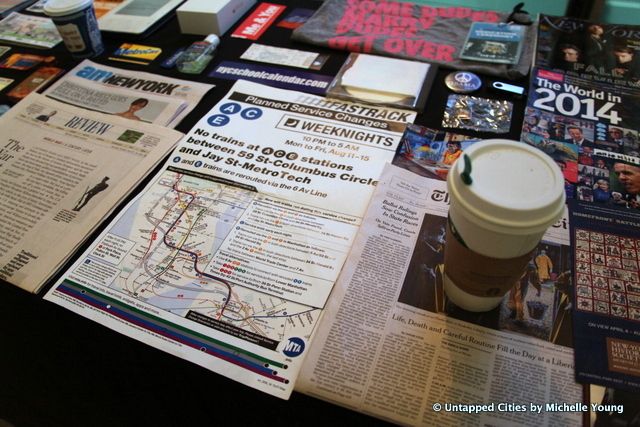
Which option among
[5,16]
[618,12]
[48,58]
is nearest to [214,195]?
[48,58]

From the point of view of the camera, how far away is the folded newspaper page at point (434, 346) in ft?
1.27

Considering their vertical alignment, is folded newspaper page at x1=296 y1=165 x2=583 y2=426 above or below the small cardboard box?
below

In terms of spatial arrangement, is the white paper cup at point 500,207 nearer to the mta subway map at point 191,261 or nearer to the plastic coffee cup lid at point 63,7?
the mta subway map at point 191,261

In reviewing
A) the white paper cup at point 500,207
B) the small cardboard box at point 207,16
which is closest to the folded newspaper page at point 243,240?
the white paper cup at point 500,207

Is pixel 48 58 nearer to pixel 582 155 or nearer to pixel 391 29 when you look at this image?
pixel 391 29

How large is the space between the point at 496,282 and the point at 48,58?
3.09ft

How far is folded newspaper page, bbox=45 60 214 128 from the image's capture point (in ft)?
2.34

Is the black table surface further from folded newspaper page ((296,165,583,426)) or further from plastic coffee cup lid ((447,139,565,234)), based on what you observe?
plastic coffee cup lid ((447,139,565,234))

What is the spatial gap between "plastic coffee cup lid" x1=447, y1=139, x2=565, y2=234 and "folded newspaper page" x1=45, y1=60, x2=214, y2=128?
0.52 meters

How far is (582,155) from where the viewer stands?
0.59m

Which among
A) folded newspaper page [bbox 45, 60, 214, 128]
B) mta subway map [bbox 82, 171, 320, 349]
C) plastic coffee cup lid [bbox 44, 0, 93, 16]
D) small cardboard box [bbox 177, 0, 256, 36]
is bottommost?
mta subway map [bbox 82, 171, 320, 349]

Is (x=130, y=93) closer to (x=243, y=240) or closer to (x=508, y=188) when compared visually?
(x=243, y=240)

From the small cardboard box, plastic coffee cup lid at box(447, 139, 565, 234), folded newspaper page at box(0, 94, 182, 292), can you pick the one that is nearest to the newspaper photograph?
plastic coffee cup lid at box(447, 139, 565, 234)

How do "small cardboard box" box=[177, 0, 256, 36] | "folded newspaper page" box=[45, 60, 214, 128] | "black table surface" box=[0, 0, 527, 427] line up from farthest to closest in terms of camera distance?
"small cardboard box" box=[177, 0, 256, 36] < "folded newspaper page" box=[45, 60, 214, 128] < "black table surface" box=[0, 0, 527, 427]
